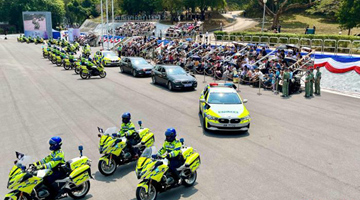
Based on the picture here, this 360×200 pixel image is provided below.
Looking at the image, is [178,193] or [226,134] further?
[226,134]

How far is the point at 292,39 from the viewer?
95.9ft

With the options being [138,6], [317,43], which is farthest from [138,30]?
[317,43]

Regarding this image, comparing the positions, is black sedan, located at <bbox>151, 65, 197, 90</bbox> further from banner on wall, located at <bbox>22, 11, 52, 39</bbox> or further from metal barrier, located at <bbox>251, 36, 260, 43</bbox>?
banner on wall, located at <bbox>22, 11, 52, 39</bbox>

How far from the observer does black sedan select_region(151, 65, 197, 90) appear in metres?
19.2

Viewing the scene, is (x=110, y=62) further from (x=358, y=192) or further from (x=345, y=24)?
(x=345, y=24)

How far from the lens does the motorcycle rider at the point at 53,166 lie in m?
6.86

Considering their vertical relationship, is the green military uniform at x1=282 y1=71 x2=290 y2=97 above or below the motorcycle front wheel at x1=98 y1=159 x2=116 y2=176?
above

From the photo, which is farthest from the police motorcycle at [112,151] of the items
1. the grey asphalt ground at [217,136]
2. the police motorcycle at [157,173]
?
the police motorcycle at [157,173]

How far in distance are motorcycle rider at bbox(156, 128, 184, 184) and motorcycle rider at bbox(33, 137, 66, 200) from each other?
7.44 feet

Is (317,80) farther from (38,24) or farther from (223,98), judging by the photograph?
(38,24)

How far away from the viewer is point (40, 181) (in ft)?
21.7

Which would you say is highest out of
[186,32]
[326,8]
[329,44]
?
[326,8]

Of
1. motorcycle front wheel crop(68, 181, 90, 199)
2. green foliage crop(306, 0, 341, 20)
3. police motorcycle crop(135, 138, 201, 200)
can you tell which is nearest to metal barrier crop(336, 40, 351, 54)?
police motorcycle crop(135, 138, 201, 200)

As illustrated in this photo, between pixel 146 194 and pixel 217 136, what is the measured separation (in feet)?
16.6
